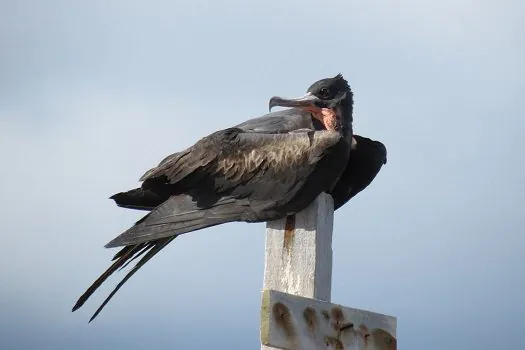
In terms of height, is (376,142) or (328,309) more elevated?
(376,142)

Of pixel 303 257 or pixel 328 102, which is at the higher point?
pixel 328 102

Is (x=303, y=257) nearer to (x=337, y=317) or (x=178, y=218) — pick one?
(x=337, y=317)

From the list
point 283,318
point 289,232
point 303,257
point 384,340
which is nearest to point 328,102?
point 289,232

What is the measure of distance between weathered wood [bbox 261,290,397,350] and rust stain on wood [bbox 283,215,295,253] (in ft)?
2.48

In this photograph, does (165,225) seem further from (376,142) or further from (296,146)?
(376,142)

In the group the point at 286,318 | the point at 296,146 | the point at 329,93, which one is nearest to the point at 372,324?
the point at 286,318

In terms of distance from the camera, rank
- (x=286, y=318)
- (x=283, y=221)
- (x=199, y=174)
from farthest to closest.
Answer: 1. (x=199, y=174)
2. (x=283, y=221)
3. (x=286, y=318)

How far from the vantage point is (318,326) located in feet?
15.1

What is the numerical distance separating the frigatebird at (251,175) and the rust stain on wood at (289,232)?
0.17 feet

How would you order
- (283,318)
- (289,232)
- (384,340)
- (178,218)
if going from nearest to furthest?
(283,318) < (384,340) < (289,232) < (178,218)

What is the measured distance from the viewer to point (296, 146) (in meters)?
5.96

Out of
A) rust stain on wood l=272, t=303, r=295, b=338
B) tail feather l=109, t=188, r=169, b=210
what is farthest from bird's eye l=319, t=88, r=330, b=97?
rust stain on wood l=272, t=303, r=295, b=338

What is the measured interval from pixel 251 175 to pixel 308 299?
1.62 meters

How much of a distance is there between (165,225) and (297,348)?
185 centimetres
